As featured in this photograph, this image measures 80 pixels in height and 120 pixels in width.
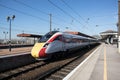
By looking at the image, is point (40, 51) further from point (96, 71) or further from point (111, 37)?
point (111, 37)

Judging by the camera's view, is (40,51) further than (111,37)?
No

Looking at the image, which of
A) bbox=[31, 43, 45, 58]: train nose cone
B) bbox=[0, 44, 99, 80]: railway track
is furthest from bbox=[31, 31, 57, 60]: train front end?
bbox=[0, 44, 99, 80]: railway track

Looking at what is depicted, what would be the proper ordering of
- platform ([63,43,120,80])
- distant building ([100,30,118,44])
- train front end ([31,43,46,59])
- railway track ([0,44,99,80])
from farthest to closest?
distant building ([100,30,118,44])
train front end ([31,43,46,59])
railway track ([0,44,99,80])
platform ([63,43,120,80])

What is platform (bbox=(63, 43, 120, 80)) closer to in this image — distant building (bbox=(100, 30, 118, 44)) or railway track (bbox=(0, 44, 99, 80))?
railway track (bbox=(0, 44, 99, 80))

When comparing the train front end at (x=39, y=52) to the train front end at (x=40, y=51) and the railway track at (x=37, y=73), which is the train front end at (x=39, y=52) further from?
the railway track at (x=37, y=73)

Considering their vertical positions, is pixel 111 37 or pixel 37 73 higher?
pixel 111 37

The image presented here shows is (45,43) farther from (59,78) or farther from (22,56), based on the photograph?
(59,78)

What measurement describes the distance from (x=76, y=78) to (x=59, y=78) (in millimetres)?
968

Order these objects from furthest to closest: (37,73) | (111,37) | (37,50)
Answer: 1. (111,37)
2. (37,50)
3. (37,73)

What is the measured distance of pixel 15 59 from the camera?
12.3 metres

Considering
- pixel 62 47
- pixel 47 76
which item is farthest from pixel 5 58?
pixel 62 47

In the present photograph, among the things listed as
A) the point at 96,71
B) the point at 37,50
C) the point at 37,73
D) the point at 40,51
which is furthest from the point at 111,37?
the point at 37,73

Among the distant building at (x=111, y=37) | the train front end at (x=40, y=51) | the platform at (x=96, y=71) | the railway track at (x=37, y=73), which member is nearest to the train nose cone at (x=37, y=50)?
the train front end at (x=40, y=51)

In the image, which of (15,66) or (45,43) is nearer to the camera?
(15,66)
